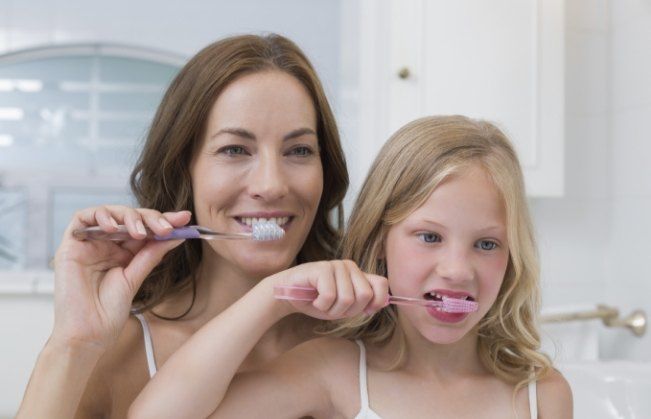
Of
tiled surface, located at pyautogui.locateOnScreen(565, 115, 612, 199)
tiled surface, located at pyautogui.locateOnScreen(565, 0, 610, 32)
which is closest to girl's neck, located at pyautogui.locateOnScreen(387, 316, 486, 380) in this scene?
tiled surface, located at pyautogui.locateOnScreen(565, 115, 612, 199)

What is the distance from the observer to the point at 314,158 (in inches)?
47.2

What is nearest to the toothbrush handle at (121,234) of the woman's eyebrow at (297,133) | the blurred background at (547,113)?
the woman's eyebrow at (297,133)

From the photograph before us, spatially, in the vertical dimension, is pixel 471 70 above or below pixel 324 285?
above

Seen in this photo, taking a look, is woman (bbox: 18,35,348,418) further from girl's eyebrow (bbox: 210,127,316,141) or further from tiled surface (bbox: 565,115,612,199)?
tiled surface (bbox: 565,115,612,199)

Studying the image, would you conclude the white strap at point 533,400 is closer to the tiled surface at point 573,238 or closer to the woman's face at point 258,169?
the woman's face at point 258,169

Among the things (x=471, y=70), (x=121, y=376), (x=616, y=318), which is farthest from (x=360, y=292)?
(x=616, y=318)

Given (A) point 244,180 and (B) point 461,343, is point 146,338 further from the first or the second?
(B) point 461,343

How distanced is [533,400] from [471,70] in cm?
127

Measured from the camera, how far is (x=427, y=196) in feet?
3.50

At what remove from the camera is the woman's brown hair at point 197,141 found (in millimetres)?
1171

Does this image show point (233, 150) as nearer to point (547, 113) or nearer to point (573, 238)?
point (547, 113)

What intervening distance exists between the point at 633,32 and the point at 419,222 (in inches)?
64.9

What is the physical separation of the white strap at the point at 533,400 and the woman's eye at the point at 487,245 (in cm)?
22

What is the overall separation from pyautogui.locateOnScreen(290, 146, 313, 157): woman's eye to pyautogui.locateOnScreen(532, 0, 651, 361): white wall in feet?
4.77
